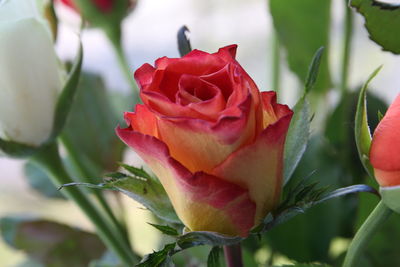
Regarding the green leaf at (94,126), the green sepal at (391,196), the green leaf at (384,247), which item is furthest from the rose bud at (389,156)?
the green leaf at (94,126)

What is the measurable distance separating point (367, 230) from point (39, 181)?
0.25 meters

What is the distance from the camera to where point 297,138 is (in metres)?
0.17

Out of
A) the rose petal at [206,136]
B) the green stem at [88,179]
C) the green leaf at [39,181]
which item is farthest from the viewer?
the green leaf at [39,181]

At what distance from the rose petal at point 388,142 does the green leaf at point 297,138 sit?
0.07ft

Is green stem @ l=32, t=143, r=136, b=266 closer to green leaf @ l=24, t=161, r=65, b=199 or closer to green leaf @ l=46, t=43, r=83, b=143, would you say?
green leaf @ l=46, t=43, r=83, b=143

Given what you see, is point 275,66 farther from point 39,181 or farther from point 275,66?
point 39,181

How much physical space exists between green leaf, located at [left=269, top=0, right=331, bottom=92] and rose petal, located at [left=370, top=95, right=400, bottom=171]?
0.44 ft

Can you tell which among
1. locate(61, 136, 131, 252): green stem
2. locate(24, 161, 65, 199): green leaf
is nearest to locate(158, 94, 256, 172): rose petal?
locate(61, 136, 131, 252): green stem

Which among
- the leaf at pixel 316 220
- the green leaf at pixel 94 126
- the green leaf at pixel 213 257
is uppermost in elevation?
the green leaf at pixel 213 257

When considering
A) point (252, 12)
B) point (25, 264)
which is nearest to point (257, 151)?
point (25, 264)

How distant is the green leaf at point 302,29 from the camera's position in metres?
0.29

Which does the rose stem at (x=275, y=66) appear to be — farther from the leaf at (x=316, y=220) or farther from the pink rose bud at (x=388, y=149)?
the pink rose bud at (x=388, y=149)

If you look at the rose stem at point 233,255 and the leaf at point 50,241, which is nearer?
the rose stem at point 233,255

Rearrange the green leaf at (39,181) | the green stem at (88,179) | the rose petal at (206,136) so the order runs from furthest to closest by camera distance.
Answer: the green leaf at (39,181) < the green stem at (88,179) < the rose petal at (206,136)
